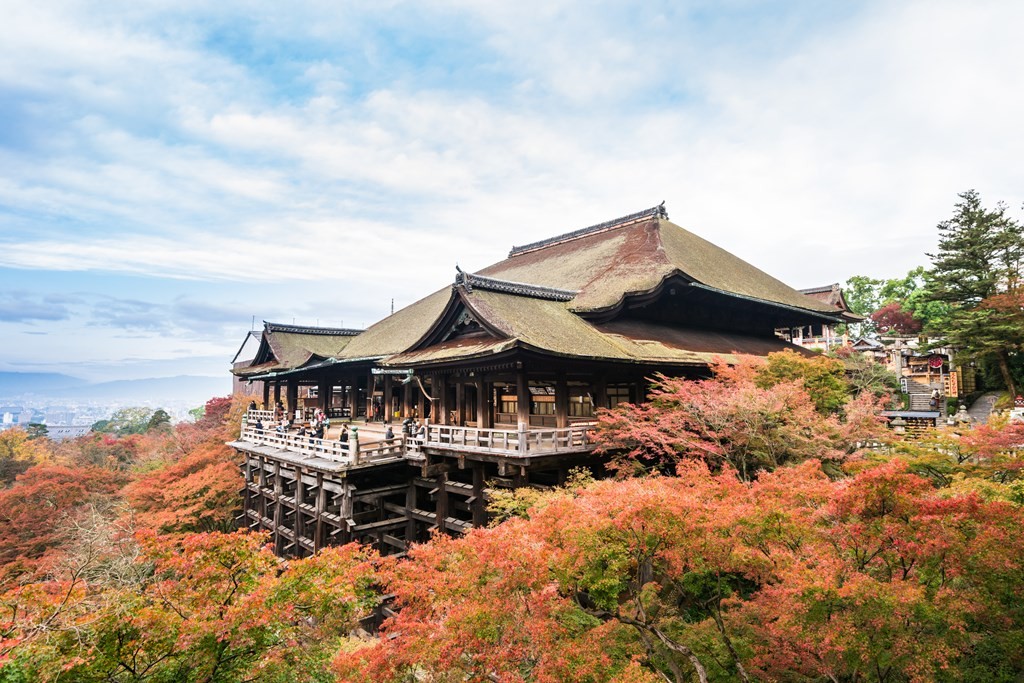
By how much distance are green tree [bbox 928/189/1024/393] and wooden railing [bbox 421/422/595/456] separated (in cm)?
2722

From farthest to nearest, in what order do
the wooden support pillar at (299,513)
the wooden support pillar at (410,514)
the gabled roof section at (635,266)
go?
the gabled roof section at (635,266)
the wooden support pillar at (299,513)
the wooden support pillar at (410,514)

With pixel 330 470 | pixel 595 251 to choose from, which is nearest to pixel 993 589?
pixel 330 470

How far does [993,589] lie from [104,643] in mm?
12130

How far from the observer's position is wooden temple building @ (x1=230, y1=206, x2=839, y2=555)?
→ 15664 millimetres

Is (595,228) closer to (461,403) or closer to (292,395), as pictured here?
(461,403)

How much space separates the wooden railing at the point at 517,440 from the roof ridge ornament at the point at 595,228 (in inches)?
694

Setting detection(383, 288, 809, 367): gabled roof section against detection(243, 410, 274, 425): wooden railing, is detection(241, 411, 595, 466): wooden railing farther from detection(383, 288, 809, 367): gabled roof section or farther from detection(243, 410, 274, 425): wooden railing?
detection(243, 410, 274, 425): wooden railing

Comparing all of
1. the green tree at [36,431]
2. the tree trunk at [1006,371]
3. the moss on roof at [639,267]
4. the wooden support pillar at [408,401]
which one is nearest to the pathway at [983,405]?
the tree trunk at [1006,371]

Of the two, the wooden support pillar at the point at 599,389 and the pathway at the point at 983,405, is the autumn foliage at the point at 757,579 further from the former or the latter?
the pathway at the point at 983,405

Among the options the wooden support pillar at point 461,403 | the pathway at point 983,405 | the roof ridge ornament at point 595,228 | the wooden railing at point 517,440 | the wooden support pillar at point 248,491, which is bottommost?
the wooden support pillar at point 248,491

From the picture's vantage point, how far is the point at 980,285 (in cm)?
3152

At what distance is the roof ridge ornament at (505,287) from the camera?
17328 mm

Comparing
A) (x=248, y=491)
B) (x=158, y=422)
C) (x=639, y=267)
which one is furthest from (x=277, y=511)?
(x=158, y=422)

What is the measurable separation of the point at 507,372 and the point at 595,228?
60.0 ft
